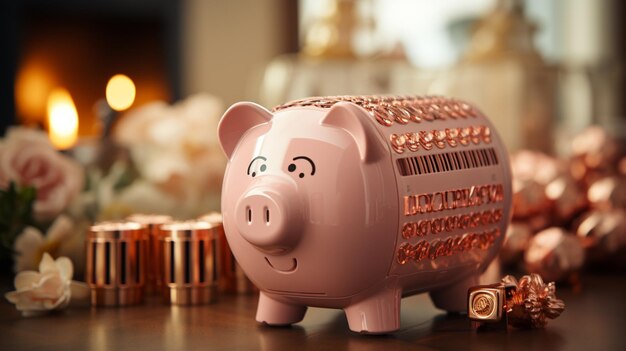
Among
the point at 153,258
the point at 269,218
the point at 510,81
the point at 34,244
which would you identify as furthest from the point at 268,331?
the point at 510,81

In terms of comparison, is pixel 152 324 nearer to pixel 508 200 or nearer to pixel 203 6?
pixel 508 200

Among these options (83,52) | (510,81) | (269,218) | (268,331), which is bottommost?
(268,331)

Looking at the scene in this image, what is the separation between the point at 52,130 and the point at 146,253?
18.3 inches

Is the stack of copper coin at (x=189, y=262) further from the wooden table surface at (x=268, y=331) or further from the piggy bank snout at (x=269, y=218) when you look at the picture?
the piggy bank snout at (x=269, y=218)

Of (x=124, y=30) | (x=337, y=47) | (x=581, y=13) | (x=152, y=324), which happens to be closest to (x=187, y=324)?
(x=152, y=324)

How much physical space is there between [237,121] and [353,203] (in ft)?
0.50

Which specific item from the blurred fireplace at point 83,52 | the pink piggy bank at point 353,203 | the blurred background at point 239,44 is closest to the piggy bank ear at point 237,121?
the pink piggy bank at point 353,203

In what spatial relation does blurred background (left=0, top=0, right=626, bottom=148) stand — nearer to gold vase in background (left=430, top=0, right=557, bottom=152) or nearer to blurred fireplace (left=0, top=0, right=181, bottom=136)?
blurred fireplace (left=0, top=0, right=181, bottom=136)

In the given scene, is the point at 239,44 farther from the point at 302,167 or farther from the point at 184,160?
the point at 302,167

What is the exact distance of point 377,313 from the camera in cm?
78

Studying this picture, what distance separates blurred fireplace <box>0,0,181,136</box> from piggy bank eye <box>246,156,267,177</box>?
2223 mm

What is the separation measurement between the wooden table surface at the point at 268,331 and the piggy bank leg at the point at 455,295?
0.04 ft

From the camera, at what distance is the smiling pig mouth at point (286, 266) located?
769 millimetres

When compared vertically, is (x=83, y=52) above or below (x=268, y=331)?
above
